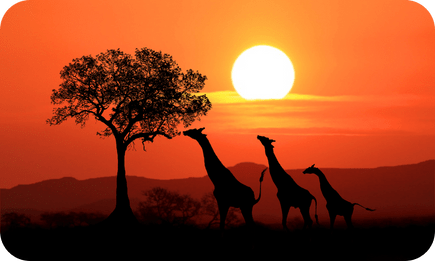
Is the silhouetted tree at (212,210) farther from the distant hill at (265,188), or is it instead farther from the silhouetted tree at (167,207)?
the distant hill at (265,188)

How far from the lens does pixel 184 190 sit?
45.1m

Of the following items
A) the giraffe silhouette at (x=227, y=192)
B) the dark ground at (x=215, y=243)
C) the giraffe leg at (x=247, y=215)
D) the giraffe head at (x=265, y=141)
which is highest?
→ the giraffe head at (x=265, y=141)

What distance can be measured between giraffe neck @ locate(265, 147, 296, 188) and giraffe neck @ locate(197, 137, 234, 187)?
5.67 ft

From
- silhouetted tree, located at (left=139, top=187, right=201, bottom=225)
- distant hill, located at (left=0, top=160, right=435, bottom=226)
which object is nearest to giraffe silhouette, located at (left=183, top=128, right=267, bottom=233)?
silhouetted tree, located at (left=139, top=187, right=201, bottom=225)

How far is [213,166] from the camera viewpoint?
17.3 metres

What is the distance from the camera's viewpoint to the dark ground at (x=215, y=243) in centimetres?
1727

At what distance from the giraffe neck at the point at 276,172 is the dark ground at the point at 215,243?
1872mm

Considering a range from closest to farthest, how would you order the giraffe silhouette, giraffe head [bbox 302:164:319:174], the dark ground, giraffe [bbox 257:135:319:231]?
1. the giraffe silhouette
2. the dark ground
3. giraffe [bbox 257:135:319:231]
4. giraffe head [bbox 302:164:319:174]

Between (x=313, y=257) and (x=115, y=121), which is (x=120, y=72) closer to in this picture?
(x=115, y=121)

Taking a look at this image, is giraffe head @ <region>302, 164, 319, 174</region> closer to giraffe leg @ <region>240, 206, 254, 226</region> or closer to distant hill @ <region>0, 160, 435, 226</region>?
giraffe leg @ <region>240, 206, 254, 226</region>

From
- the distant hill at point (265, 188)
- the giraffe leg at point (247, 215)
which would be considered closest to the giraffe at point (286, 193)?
the giraffe leg at point (247, 215)

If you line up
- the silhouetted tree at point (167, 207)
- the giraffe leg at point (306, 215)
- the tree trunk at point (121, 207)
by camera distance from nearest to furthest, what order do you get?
the giraffe leg at point (306, 215) → the tree trunk at point (121, 207) → the silhouetted tree at point (167, 207)

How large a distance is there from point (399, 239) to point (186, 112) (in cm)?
1072

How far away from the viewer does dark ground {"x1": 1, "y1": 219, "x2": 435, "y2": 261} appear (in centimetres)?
1727
